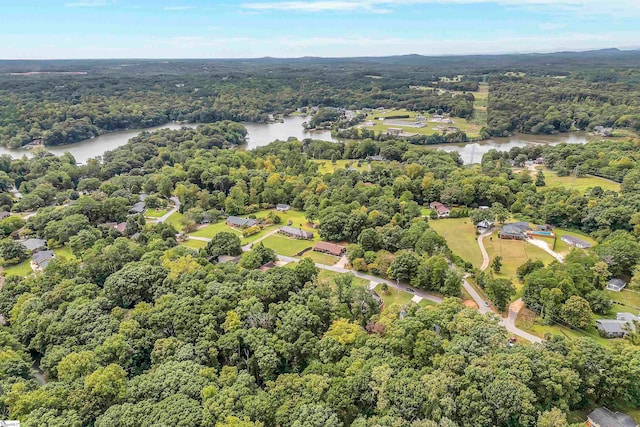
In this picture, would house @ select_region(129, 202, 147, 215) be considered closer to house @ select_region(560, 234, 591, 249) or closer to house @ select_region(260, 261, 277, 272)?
house @ select_region(260, 261, 277, 272)

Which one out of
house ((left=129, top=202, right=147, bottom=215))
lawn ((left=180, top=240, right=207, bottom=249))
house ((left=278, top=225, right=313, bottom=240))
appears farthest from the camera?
house ((left=129, top=202, right=147, bottom=215))

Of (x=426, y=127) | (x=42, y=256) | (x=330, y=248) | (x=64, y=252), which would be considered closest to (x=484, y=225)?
(x=330, y=248)

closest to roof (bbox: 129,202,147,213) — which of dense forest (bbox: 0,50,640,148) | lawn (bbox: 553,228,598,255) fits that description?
lawn (bbox: 553,228,598,255)

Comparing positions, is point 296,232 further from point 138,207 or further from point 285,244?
point 138,207

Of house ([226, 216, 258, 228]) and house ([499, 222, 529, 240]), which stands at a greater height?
house ([499, 222, 529, 240])

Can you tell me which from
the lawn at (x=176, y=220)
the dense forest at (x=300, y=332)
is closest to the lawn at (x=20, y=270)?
the dense forest at (x=300, y=332)

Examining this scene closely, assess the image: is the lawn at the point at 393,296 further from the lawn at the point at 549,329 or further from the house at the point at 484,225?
the house at the point at 484,225
